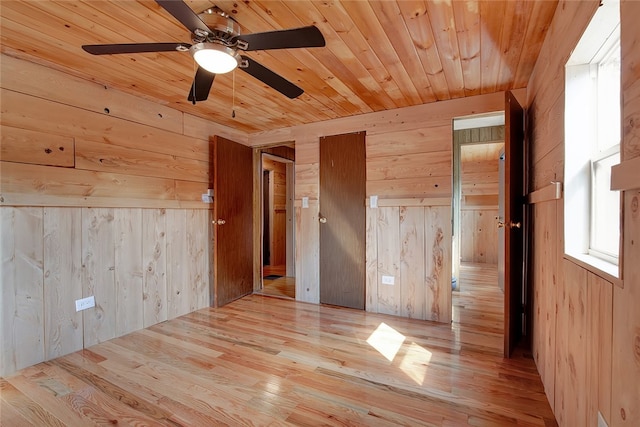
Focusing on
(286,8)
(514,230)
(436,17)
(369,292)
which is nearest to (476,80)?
(436,17)

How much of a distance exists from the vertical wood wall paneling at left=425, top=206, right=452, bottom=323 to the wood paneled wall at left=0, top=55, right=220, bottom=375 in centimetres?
247

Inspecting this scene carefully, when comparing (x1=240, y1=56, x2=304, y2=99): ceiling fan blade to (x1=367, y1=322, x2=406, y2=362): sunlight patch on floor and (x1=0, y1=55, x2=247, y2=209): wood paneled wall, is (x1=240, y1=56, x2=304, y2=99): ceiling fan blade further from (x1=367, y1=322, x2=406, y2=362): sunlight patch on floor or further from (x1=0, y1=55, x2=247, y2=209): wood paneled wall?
(x1=367, y1=322, x2=406, y2=362): sunlight patch on floor

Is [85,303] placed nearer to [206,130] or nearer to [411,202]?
[206,130]

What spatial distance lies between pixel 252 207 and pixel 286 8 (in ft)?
8.85

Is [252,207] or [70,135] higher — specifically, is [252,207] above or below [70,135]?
below

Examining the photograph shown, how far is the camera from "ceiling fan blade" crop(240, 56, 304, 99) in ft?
5.60

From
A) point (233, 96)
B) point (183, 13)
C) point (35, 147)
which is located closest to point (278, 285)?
point (233, 96)

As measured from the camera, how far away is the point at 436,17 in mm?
1634

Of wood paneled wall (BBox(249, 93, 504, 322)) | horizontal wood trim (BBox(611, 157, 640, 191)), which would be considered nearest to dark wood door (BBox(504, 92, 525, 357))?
wood paneled wall (BBox(249, 93, 504, 322))

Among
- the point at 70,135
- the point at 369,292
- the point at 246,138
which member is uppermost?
the point at 246,138

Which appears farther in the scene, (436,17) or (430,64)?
(430,64)

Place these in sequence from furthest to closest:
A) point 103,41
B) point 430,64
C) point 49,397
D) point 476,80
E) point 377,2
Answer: point 476,80 < point 430,64 < point 103,41 < point 49,397 < point 377,2

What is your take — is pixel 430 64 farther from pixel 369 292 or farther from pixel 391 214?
pixel 369 292

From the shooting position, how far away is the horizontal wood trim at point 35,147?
200cm
